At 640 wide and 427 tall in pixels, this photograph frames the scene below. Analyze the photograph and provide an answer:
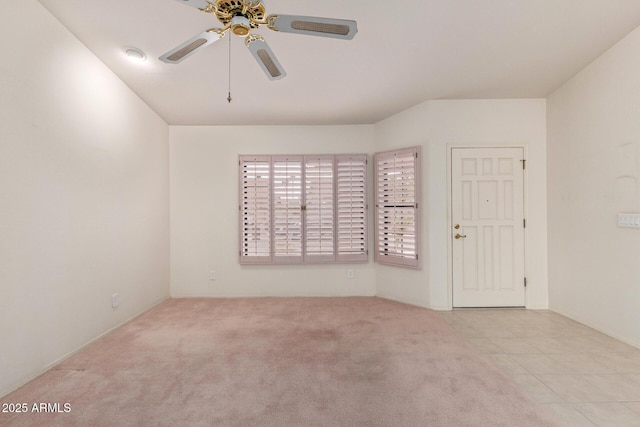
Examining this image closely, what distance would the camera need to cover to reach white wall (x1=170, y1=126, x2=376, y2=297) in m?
4.04

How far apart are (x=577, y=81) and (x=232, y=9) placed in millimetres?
3549

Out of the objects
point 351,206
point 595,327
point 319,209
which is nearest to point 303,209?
point 319,209

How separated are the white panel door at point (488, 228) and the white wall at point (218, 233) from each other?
4.08 feet

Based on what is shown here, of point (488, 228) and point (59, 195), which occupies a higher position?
point (59, 195)

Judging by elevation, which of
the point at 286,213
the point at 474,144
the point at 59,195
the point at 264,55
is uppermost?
the point at 264,55

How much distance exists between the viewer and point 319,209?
397 cm

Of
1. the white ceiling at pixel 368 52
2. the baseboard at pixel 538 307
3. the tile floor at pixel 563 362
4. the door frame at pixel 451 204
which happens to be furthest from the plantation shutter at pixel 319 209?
the baseboard at pixel 538 307

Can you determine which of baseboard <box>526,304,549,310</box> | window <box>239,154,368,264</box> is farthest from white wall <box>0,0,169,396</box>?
baseboard <box>526,304,549,310</box>

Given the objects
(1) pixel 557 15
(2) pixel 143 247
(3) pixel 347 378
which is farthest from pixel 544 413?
(2) pixel 143 247

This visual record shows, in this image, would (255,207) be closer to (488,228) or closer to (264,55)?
(264,55)

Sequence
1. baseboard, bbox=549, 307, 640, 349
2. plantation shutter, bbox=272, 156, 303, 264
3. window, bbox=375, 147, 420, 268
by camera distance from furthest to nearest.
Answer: plantation shutter, bbox=272, 156, 303, 264 < window, bbox=375, 147, 420, 268 < baseboard, bbox=549, 307, 640, 349

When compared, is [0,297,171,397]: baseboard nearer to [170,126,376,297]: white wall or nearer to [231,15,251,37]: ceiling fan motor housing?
[170,126,376,297]: white wall

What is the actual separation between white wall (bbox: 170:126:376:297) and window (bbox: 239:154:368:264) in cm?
18

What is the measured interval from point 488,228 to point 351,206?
1712 mm
